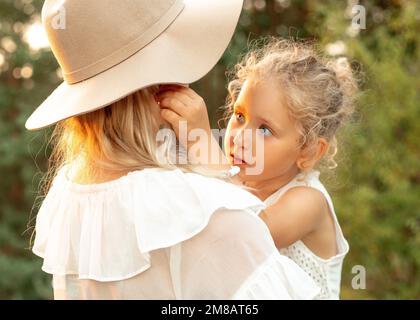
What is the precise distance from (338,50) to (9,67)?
3.33 meters

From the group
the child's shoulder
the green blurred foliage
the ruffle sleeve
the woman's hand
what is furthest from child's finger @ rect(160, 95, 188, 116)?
the green blurred foliage

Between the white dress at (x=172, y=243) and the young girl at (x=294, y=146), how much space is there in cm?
60

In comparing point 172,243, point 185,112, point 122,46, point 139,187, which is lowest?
point 172,243

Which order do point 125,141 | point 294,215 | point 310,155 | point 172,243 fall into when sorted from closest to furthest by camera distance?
point 172,243, point 125,141, point 294,215, point 310,155

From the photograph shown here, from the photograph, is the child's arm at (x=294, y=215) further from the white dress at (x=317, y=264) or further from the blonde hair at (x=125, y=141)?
the blonde hair at (x=125, y=141)

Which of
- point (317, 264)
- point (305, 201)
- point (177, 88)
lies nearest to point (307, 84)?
point (305, 201)

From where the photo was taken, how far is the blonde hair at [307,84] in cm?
224

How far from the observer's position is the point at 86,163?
1706mm

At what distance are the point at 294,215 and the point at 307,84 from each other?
411mm

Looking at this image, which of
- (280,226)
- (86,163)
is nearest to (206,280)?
(86,163)

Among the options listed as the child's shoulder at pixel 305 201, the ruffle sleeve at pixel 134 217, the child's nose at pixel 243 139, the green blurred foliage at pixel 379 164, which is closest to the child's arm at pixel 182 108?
the ruffle sleeve at pixel 134 217

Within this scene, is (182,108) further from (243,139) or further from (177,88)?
(243,139)

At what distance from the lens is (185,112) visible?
1.69 meters

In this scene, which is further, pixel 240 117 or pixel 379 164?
pixel 379 164
